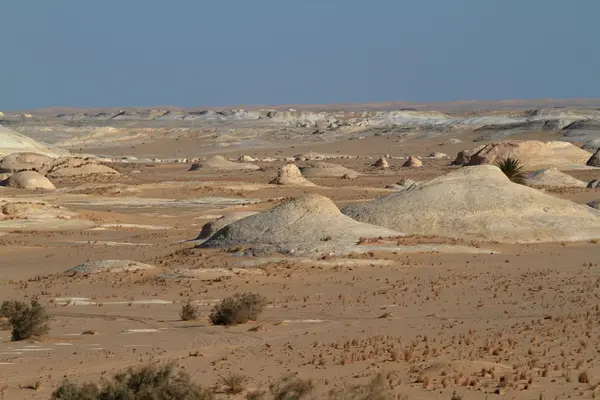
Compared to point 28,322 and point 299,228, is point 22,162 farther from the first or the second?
point 28,322

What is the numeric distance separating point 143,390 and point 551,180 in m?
39.4

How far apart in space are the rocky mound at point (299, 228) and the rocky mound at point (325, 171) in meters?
33.4

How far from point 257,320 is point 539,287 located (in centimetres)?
597

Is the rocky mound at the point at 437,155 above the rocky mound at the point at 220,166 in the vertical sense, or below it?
below

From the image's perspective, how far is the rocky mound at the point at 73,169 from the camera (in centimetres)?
6066

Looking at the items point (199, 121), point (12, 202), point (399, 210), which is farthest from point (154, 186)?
point (199, 121)

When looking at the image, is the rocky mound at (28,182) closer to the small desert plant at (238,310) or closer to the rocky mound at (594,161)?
the rocky mound at (594,161)

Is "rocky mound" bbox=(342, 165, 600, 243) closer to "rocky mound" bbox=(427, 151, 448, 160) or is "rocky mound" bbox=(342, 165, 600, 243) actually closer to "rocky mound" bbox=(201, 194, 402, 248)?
"rocky mound" bbox=(201, 194, 402, 248)

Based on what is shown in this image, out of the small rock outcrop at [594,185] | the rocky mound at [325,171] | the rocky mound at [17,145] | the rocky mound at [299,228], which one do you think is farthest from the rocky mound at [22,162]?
the rocky mound at [299,228]

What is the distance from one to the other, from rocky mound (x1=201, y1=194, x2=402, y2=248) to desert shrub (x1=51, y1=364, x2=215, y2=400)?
1575 centimetres

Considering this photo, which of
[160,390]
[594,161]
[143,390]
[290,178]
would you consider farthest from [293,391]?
[594,161]

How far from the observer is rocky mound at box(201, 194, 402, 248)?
26.7m

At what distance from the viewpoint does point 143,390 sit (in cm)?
1007

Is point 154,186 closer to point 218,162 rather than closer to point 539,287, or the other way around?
point 218,162
